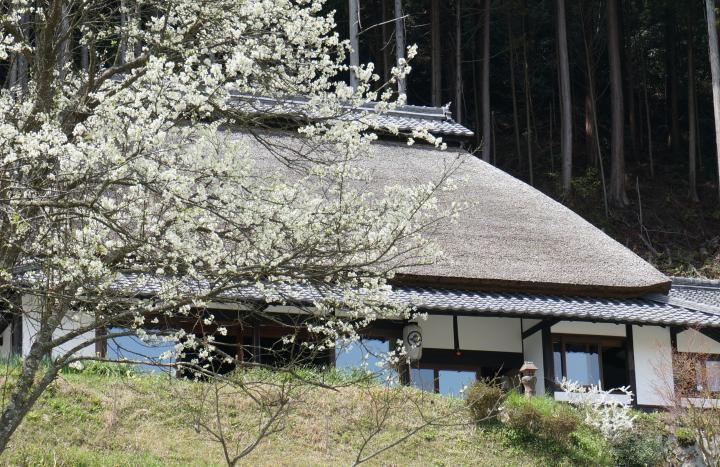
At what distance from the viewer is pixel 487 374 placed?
13961 mm

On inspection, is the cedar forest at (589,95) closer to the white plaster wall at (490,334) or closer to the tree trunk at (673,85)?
the tree trunk at (673,85)

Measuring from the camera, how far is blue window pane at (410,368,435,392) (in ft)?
43.8

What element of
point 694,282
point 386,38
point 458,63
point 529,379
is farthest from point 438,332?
point 386,38

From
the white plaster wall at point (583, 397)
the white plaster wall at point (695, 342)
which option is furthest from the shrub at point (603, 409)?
the white plaster wall at point (695, 342)

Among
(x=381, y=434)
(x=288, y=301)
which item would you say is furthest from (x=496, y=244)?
(x=288, y=301)

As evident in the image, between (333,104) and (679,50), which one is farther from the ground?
(679,50)

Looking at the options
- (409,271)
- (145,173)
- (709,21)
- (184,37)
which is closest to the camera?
(145,173)

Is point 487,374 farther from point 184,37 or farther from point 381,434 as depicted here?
point 184,37

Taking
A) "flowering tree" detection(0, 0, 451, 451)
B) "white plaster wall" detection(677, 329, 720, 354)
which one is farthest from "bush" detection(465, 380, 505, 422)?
"white plaster wall" detection(677, 329, 720, 354)

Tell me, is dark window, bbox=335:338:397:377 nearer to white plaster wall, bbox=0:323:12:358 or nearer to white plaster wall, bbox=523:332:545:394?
white plaster wall, bbox=523:332:545:394

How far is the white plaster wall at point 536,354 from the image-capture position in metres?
13.6

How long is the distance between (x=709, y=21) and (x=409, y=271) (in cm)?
1293

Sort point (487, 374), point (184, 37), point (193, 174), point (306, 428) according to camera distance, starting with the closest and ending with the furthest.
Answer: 1. point (193, 174)
2. point (184, 37)
3. point (306, 428)
4. point (487, 374)

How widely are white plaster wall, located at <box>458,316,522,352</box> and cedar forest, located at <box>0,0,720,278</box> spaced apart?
29.1ft
